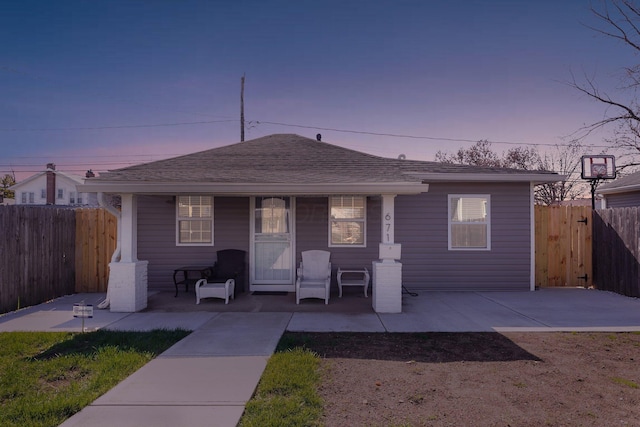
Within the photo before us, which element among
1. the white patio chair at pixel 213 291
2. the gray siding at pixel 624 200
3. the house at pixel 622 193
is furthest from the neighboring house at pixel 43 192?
the gray siding at pixel 624 200

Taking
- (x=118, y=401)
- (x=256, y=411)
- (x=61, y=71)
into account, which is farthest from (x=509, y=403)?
(x=61, y=71)

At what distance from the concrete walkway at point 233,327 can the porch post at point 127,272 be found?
27 centimetres

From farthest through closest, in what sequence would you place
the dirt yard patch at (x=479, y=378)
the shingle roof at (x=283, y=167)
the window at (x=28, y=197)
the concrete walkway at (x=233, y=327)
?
the window at (x=28, y=197), the shingle roof at (x=283, y=167), the concrete walkway at (x=233, y=327), the dirt yard patch at (x=479, y=378)

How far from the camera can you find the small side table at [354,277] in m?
8.80

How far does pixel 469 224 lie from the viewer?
9875 mm

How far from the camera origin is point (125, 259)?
7578mm

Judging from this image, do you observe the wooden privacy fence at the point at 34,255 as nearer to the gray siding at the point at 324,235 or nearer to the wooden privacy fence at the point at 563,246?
the gray siding at the point at 324,235

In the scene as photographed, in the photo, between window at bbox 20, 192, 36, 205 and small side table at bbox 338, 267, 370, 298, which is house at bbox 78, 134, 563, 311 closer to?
small side table at bbox 338, 267, 370, 298

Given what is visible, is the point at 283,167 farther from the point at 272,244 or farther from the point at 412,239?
the point at 412,239

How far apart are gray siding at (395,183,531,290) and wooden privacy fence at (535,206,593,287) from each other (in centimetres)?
69

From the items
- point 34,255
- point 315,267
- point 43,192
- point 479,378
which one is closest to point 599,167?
point 315,267

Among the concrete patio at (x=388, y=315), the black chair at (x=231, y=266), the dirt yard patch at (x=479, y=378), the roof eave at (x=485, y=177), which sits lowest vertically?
the concrete patio at (x=388, y=315)

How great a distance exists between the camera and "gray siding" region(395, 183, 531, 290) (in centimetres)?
979

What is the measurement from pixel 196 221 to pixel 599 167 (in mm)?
11429
